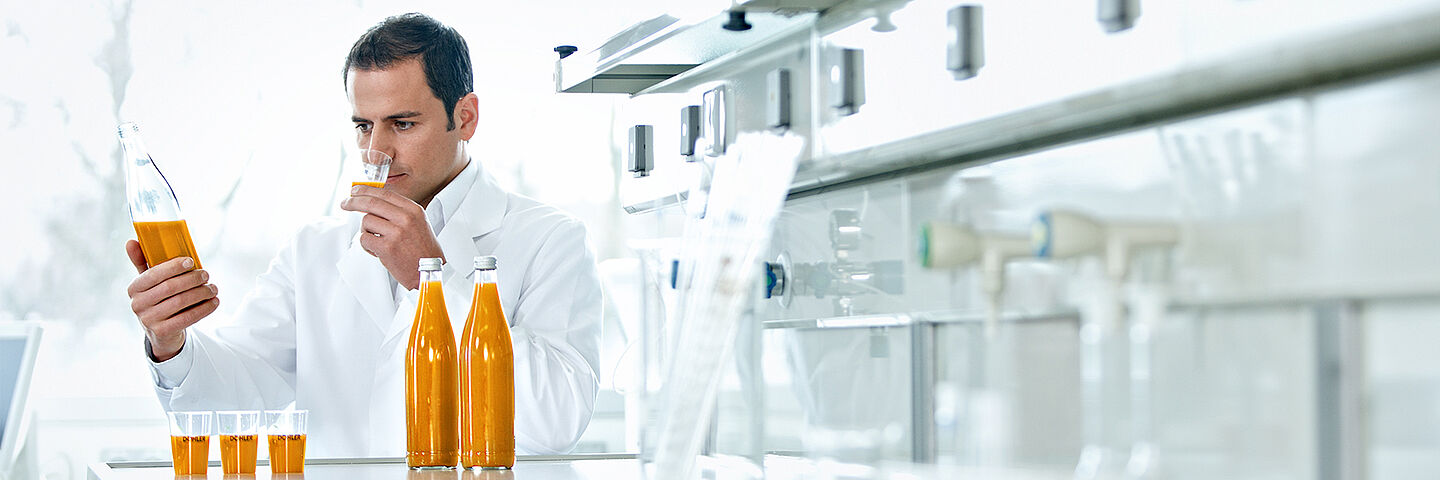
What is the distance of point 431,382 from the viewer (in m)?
1.51

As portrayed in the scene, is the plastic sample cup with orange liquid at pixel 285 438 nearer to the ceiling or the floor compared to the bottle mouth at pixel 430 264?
nearer to the floor

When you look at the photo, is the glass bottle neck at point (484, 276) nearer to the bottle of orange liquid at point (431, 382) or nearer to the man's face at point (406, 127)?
the bottle of orange liquid at point (431, 382)

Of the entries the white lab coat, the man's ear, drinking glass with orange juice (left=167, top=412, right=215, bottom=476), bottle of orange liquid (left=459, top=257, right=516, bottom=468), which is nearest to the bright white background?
the white lab coat

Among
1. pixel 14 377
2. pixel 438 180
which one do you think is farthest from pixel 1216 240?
pixel 14 377

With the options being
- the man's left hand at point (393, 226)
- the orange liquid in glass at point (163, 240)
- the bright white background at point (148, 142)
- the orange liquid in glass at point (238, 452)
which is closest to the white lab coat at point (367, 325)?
the man's left hand at point (393, 226)

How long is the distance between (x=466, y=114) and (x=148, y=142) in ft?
5.28

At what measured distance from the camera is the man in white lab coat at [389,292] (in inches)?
80.2

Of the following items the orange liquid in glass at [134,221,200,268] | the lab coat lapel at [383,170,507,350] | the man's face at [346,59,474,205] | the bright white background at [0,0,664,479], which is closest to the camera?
the orange liquid in glass at [134,221,200,268]

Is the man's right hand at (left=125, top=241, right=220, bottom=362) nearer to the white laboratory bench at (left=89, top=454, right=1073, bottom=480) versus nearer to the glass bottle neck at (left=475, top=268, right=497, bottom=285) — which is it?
the white laboratory bench at (left=89, top=454, right=1073, bottom=480)

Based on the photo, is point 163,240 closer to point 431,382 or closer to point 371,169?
point 371,169

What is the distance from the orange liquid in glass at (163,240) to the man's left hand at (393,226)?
0.21 metres

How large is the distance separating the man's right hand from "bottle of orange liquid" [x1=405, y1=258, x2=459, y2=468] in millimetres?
380

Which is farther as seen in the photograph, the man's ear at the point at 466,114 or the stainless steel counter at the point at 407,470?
the man's ear at the point at 466,114

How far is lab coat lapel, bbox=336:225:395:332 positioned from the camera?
7.16ft
